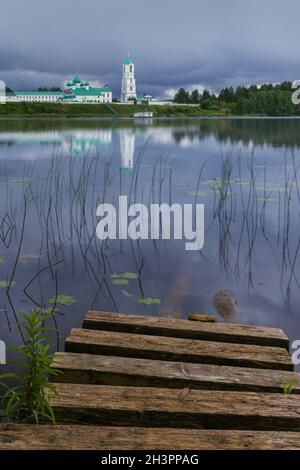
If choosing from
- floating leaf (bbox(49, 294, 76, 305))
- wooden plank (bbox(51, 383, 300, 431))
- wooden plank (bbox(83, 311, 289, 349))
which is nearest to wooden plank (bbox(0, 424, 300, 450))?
wooden plank (bbox(51, 383, 300, 431))

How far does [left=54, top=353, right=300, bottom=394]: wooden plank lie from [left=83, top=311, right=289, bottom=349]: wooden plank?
0.60 meters

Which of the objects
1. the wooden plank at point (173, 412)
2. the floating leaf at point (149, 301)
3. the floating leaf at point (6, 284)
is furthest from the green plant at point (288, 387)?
the floating leaf at point (6, 284)

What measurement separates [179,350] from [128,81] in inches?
6979

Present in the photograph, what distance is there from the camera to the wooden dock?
7.99 ft

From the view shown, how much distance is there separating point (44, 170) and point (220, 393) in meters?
15.0

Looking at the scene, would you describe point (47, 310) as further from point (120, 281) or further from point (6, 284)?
point (120, 281)

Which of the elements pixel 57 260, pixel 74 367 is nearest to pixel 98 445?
pixel 74 367

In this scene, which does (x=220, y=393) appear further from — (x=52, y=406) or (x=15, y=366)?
(x=15, y=366)

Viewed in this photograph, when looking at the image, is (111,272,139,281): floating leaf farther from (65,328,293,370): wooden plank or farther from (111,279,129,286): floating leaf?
(65,328,293,370): wooden plank

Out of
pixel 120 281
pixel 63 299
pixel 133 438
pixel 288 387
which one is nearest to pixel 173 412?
pixel 133 438

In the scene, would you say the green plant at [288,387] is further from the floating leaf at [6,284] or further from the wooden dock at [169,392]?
the floating leaf at [6,284]

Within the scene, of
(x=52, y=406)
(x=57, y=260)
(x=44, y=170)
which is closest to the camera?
(x=52, y=406)
